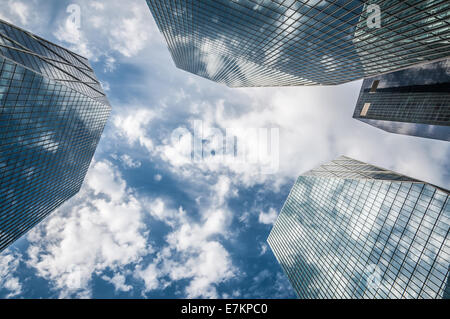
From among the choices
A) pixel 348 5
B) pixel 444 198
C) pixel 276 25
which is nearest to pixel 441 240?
pixel 444 198

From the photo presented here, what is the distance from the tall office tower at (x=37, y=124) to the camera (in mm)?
36156

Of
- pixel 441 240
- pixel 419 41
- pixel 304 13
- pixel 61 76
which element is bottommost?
pixel 441 240

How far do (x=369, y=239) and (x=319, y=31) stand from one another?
202 feet

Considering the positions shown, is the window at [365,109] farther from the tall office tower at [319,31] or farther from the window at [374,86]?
the tall office tower at [319,31]

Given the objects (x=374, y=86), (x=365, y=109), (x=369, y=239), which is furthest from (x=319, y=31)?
(x=365, y=109)

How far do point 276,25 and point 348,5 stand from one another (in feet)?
43.0

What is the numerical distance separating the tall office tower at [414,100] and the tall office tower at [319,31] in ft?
202

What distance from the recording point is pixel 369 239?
6044cm

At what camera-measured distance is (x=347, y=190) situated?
76.2 m

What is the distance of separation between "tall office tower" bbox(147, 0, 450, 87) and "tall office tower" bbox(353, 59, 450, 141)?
61.4 meters

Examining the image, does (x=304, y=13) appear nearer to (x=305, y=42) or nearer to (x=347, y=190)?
(x=305, y=42)

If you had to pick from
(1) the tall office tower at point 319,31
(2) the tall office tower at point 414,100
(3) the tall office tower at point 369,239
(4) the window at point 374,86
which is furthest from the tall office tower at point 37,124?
(4) the window at point 374,86

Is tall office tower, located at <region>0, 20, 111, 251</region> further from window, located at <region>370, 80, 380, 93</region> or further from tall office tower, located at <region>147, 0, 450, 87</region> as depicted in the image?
window, located at <region>370, 80, 380, 93</region>
